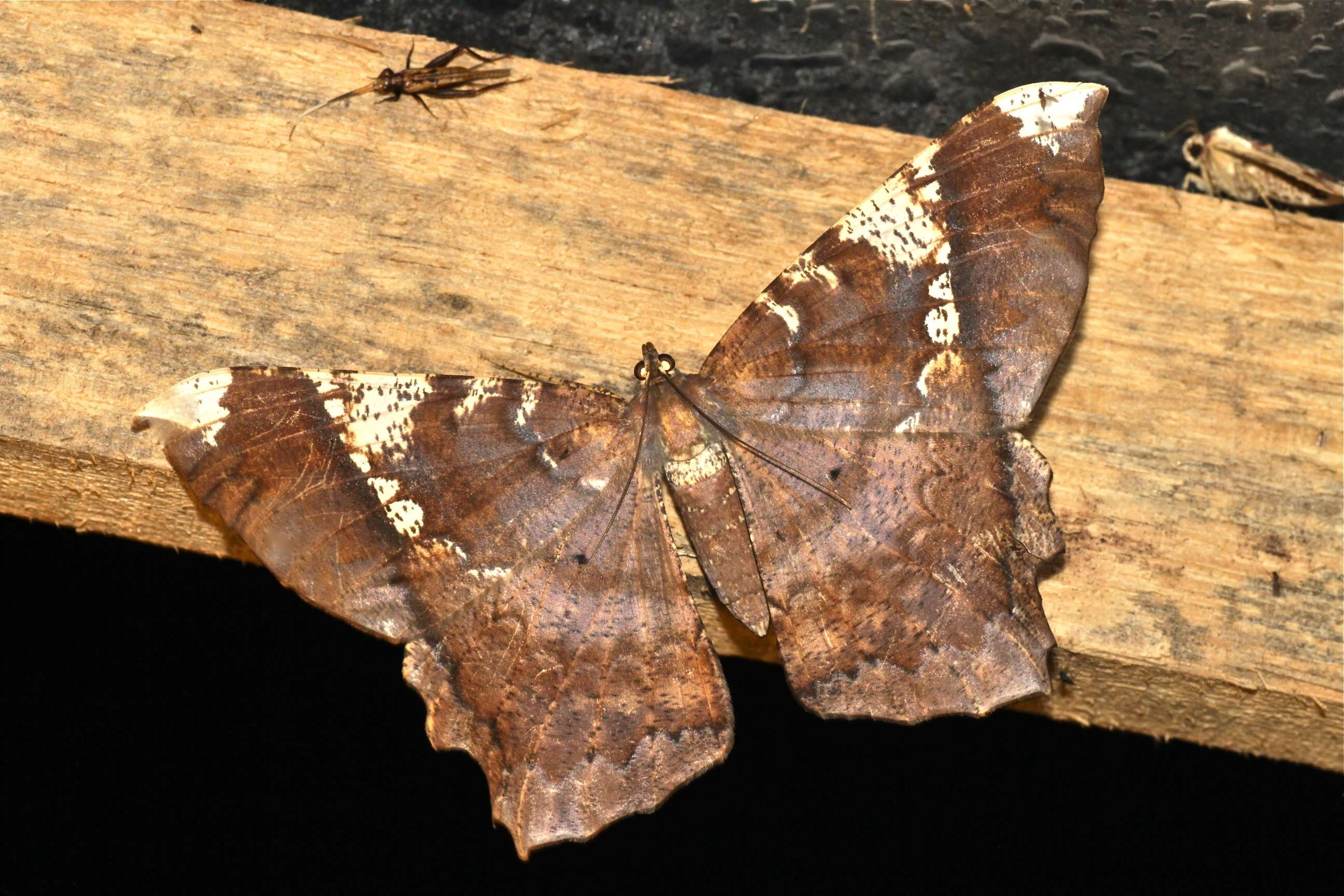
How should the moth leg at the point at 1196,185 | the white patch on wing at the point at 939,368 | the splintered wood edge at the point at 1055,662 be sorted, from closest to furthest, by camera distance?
the white patch on wing at the point at 939,368 < the splintered wood edge at the point at 1055,662 < the moth leg at the point at 1196,185

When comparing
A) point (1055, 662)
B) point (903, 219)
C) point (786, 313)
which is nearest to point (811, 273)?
point (786, 313)

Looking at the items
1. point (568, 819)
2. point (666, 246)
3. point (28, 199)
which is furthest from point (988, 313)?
point (28, 199)

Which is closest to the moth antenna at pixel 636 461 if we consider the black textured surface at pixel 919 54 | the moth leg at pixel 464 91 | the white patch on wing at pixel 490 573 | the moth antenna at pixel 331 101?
the white patch on wing at pixel 490 573

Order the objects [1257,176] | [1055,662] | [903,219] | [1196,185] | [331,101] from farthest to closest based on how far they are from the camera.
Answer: [1196,185] < [1257,176] < [331,101] < [1055,662] < [903,219]

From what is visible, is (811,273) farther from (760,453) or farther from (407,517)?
(407,517)

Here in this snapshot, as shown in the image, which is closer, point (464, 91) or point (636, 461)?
point (636, 461)

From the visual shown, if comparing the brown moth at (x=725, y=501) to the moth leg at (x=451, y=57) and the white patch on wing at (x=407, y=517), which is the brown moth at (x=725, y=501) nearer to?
the white patch on wing at (x=407, y=517)
